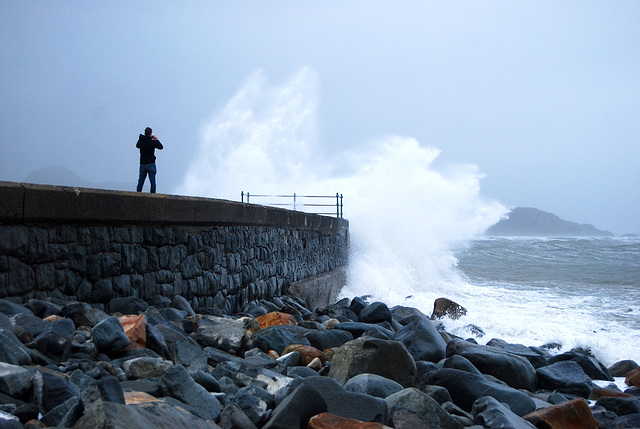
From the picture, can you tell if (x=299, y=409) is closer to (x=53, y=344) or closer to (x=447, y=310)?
(x=53, y=344)

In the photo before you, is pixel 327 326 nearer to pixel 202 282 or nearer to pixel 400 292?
pixel 202 282

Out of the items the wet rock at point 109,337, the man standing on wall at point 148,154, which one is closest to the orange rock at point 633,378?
the wet rock at point 109,337

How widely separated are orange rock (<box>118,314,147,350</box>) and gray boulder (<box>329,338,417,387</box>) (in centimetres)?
122

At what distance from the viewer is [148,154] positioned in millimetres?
9438

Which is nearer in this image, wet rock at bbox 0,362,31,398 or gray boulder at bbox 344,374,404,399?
wet rock at bbox 0,362,31,398

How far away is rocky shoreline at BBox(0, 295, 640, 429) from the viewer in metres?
2.45

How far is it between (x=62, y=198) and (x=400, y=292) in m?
11.1

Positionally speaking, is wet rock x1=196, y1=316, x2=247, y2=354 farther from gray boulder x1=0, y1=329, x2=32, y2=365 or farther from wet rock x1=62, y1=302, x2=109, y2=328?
gray boulder x1=0, y1=329, x2=32, y2=365

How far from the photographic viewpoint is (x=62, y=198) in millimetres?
4531

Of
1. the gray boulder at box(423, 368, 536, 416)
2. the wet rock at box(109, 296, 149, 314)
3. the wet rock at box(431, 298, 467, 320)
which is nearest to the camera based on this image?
the gray boulder at box(423, 368, 536, 416)

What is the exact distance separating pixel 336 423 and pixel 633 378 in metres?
4.43

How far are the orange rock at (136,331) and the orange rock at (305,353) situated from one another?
1163 millimetres

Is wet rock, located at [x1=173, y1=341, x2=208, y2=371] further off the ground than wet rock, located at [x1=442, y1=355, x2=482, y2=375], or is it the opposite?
wet rock, located at [x1=173, y1=341, x2=208, y2=371]

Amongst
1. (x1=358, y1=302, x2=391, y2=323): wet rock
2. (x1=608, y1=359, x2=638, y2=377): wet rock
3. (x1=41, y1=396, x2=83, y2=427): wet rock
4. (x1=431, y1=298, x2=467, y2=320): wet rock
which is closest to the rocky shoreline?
(x1=41, y1=396, x2=83, y2=427): wet rock
